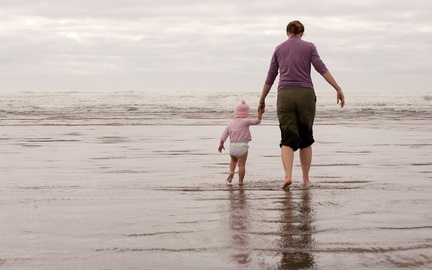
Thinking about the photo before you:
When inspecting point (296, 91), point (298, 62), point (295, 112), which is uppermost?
point (298, 62)

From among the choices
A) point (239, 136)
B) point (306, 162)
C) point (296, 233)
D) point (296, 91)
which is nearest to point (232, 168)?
point (239, 136)

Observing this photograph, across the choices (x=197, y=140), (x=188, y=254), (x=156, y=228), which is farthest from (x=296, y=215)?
(x=197, y=140)

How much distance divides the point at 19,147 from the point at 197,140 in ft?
12.4

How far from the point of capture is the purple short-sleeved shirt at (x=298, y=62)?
731 cm

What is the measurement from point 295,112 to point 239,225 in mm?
2718

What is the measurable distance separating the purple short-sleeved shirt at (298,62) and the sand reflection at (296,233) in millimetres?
1478

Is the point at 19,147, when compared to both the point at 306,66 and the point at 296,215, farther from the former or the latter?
the point at 296,215

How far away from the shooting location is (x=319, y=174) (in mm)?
8297

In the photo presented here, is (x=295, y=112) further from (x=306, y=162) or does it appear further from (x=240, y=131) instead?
(x=240, y=131)

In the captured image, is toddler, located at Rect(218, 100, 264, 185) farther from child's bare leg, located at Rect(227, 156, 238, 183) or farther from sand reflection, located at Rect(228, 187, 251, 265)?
sand reflection, located at Rect(228, 187, 251, 265)

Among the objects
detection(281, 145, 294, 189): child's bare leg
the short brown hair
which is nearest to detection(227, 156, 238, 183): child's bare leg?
detection(281, 145, 294, 189): child's bare leg

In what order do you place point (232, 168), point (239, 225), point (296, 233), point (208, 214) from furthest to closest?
point (232, 168) < point (208, 214) < point (239, 225) < point (296, 233)

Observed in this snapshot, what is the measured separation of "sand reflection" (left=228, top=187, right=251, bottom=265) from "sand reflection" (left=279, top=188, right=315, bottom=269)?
223 millimetres

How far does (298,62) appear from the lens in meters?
7.30
